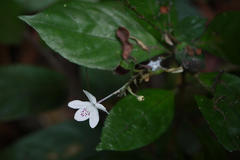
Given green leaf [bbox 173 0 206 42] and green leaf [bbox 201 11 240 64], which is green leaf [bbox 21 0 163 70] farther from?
green leaf [bbox 201 11 240 64]

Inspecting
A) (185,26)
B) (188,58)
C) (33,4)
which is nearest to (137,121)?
(188,58)

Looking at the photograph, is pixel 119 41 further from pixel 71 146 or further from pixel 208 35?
pixel 71 146

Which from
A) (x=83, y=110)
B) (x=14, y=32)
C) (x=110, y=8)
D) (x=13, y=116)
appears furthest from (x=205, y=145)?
(x=14, y=32)

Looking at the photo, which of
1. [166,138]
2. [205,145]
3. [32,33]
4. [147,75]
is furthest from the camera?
[32,33]

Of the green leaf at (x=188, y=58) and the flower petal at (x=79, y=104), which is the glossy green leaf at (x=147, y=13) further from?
the flower petal at (x=79, y=104)

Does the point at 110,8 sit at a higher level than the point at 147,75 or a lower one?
higher

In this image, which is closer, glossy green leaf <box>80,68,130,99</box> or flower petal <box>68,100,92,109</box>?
flower petal <box>68,100,92,109</box>

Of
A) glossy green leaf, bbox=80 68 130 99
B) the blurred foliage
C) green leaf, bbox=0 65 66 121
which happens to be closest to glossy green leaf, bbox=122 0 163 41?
the blurred foliage
